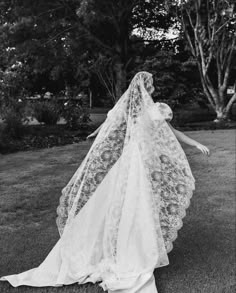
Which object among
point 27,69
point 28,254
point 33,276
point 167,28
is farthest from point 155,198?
point 167,28

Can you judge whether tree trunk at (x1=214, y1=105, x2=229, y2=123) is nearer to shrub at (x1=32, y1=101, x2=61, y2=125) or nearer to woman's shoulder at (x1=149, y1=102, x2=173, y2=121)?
shrub at (x1=32, y1=101, x2=61, y2=125)

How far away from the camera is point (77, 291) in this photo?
372 centimetres

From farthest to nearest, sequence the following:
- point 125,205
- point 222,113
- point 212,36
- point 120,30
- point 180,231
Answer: point 120,30, point 222,113, point 212,36, point 180,231, point 125,205

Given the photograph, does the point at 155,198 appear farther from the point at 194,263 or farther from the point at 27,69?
the point at 27,69

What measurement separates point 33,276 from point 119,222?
911 millimetres

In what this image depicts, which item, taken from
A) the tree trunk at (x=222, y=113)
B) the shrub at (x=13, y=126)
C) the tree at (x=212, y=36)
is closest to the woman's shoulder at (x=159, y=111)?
the shrub at (x=13, y=126)

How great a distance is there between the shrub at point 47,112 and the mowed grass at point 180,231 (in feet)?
22.5

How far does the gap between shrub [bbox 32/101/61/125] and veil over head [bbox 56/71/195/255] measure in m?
13.3

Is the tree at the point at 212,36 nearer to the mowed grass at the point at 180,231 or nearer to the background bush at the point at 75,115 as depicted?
the background bush at the point at 75,115

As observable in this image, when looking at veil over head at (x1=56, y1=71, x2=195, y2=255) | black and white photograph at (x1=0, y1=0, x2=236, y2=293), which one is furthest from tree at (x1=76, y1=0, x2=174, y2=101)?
veil over head at (x1=56, y1=71, x2=195, y2=255)

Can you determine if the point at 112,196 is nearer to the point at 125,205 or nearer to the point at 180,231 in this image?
the point at 125,205

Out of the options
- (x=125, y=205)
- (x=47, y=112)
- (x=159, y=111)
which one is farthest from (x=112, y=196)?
(x=47, y=112)

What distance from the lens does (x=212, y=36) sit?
18.2 m

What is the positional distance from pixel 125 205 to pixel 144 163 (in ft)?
1.44
